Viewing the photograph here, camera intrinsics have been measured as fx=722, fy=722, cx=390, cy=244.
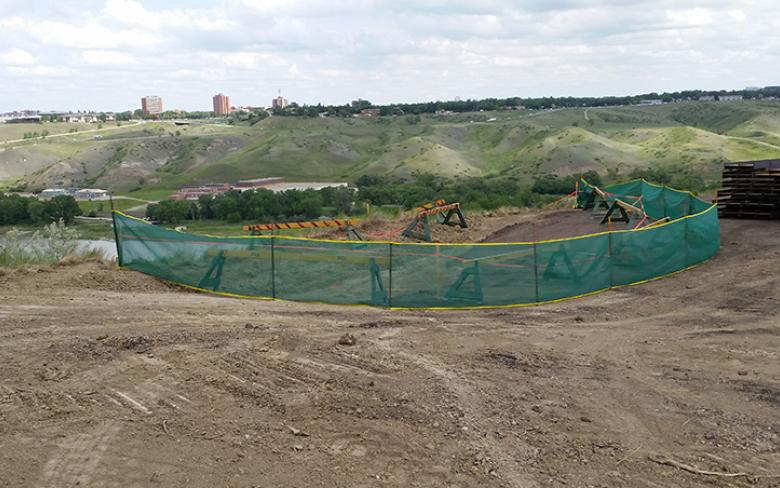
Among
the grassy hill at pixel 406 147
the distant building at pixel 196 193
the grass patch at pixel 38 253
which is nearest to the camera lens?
the grass patch at pixel 38 253

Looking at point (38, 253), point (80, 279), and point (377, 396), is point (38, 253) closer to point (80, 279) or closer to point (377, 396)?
point (80, 279)

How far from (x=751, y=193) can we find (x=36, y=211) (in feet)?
164

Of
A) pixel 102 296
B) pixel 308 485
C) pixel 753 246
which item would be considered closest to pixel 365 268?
pixel 102 296

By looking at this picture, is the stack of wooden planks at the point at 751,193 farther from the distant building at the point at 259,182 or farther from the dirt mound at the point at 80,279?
the distant building at the point at 259,182

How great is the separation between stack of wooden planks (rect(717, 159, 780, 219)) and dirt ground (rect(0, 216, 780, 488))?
12.9 m

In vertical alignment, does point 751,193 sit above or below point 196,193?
above

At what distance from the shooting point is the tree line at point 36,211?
5461 centimetres

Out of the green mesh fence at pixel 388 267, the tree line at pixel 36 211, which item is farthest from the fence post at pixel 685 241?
the tree line at pixel 36 211

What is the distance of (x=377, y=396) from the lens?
9148 millimetres

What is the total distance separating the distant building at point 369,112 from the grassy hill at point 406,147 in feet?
39.0

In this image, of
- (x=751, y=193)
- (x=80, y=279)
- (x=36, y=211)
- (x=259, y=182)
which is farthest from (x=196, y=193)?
(x=80, y=279)

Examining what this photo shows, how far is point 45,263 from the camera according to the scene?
17.5m

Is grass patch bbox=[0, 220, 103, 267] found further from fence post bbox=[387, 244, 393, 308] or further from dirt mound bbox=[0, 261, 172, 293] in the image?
fence post bbox=[387, 244, 393, 308]

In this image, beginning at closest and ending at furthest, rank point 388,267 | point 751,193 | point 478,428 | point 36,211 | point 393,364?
point 478,428 → point 393,364 → point 388,267 → point 751,193 → point 36,211
